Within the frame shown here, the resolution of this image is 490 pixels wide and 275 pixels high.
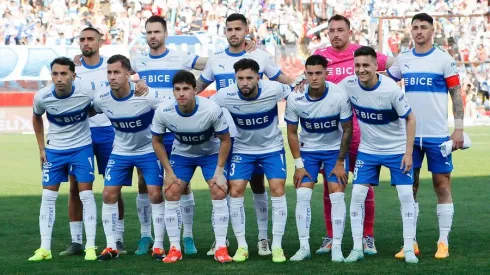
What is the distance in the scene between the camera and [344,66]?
952 centimetres

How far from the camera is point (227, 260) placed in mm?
8570

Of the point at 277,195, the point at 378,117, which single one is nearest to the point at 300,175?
the point at 277,195

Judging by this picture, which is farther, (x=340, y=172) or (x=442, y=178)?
(x=442, y=178)

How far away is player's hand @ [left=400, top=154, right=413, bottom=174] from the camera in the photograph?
8.47 m

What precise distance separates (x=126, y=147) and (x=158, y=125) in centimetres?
55

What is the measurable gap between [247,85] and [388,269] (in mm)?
→ 2117

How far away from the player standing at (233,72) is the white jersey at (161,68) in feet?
0.96

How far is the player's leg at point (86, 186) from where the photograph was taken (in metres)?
8.98

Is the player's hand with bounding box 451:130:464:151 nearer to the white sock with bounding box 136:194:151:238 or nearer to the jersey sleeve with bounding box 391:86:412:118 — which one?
the jersey sleeve with bounding box 391:86:412:118

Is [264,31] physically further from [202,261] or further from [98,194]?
[202,261]

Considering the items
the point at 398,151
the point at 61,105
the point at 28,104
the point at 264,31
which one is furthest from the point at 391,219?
the point at 264,31

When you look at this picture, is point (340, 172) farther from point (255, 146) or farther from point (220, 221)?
point (220, 221)

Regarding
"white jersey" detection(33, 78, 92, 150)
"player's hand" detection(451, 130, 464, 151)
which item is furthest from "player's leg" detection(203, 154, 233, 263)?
"player's hand" detection(451, 130, 464, 151)

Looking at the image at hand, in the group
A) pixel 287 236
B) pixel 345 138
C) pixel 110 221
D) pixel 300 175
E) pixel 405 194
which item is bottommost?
pixel 287 236
